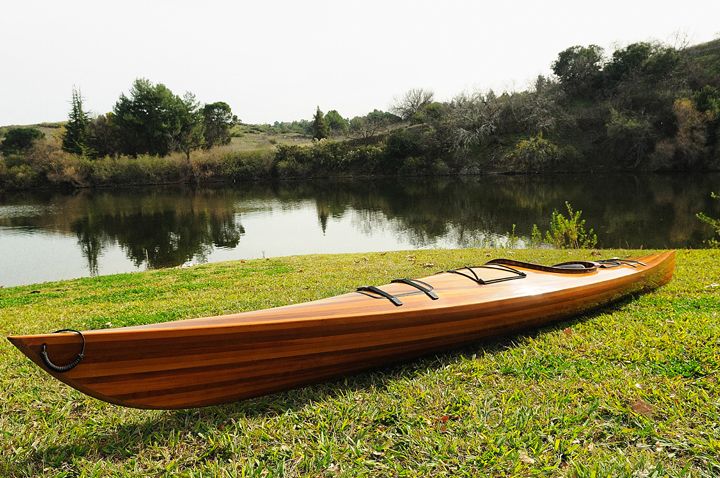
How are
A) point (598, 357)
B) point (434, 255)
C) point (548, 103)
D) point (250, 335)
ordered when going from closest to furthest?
point (250, 335) < point (598, 357) < point (434, 255) < point (548, 103)

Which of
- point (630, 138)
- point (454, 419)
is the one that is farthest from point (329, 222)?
point (630, 138)

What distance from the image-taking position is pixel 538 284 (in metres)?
3.99

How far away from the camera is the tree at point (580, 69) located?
48.3 metres

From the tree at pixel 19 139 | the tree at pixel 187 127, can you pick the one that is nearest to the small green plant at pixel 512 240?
the tree at pixel 187 127

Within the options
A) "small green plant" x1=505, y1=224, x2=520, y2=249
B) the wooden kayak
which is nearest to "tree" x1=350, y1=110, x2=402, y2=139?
"small green plant" x1=505, y1=224, x2=520, y2=249

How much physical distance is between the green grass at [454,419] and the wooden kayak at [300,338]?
209 millimetres

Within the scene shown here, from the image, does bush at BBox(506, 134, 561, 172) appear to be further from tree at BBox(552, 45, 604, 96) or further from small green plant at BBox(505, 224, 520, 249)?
small green plant at BBox(505, 224, 520, 249)

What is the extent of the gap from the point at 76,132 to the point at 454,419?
66934 millimetres

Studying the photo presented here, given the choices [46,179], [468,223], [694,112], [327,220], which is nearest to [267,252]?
[327,220]

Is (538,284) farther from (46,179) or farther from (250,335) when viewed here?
(46,179)

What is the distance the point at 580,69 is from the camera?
48.9 m

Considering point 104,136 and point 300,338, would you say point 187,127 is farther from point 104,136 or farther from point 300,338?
point 300,338

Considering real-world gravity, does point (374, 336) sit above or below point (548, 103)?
below

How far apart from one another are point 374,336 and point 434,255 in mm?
6671
